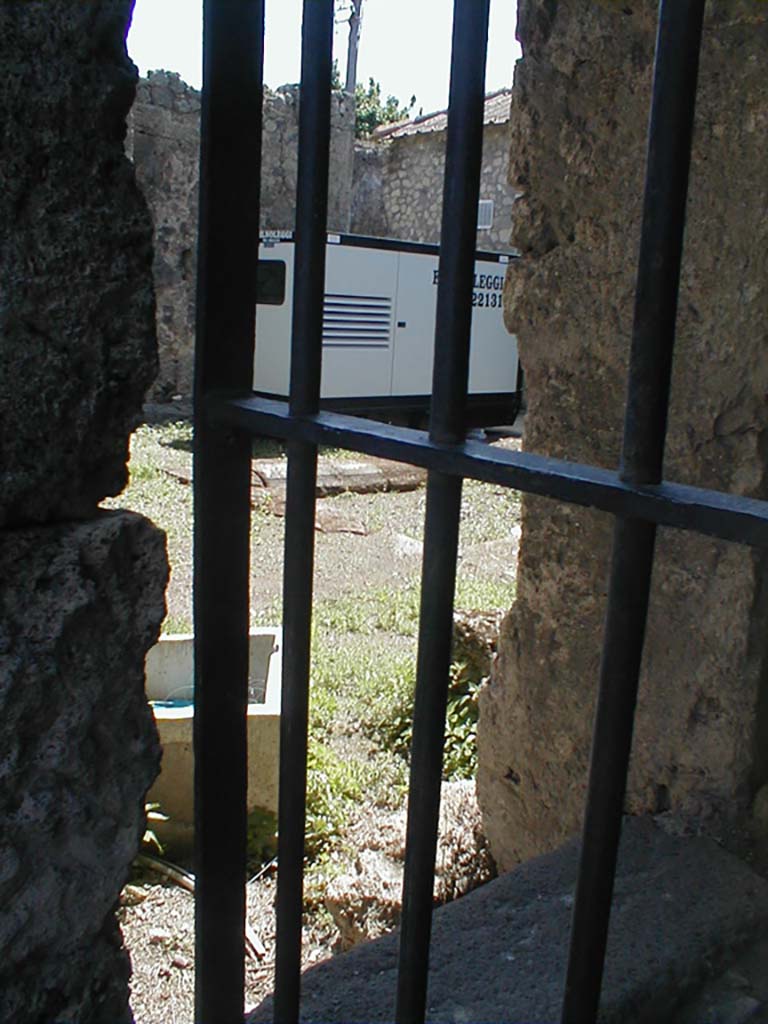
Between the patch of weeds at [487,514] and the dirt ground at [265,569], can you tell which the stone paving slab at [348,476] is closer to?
the dirt ground at [265,569]

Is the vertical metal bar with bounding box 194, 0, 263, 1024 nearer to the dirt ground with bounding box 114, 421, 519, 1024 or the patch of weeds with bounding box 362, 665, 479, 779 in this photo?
the dirt ground with bounding box 114, 421, 519, 1024

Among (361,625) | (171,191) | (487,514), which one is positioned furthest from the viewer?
(171,191)

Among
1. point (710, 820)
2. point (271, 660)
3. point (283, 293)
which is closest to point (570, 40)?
point (710, 820)

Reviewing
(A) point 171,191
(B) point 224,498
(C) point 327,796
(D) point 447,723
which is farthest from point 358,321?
(B) point 224,498

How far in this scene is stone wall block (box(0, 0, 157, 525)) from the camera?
940 millimetres

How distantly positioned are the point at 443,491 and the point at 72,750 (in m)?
0.45

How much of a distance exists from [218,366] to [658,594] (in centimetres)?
101

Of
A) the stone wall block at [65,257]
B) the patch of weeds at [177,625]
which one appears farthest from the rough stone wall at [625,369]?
the patch of weeds at [177,625]

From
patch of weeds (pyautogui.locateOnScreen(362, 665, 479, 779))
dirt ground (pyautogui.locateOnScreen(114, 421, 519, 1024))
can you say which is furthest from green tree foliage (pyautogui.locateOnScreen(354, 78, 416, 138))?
patch of weeds (pyautogui.locateOnScreen(362, 665, 479, 779))

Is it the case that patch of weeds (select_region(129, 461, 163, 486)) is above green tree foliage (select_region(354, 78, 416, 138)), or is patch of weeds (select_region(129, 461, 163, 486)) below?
below

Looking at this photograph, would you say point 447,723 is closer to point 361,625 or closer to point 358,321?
point 361,625

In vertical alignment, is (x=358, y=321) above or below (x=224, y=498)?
below

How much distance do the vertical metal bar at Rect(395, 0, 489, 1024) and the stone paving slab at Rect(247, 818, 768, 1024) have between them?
0.35 m

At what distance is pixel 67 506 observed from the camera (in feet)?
3.42
